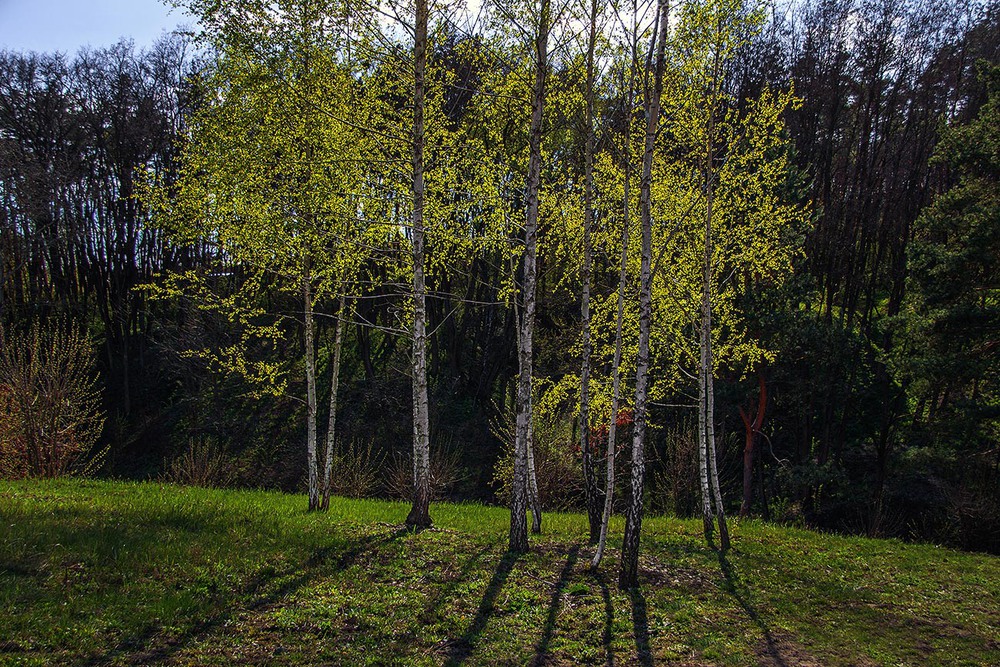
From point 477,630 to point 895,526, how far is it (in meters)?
14.7

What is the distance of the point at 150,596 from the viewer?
21.5 ft

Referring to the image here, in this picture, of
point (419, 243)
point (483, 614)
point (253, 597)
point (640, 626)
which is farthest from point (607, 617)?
point (419, 243)

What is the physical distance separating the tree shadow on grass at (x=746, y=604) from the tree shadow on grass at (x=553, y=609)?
2210 mm

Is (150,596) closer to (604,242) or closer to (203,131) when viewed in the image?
(203,131)

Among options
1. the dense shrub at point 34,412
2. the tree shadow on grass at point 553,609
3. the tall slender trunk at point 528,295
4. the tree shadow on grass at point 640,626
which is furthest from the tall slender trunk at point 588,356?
the dense shrub at point 34,412

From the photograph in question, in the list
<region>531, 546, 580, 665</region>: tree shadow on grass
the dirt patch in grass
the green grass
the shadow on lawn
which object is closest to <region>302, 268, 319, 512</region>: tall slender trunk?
the green grass

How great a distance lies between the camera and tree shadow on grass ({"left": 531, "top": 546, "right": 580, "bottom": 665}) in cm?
664

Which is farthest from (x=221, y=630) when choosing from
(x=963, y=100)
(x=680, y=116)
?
(x=963, y=100)

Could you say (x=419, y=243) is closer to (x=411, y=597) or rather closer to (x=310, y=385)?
(x=310, y=385)

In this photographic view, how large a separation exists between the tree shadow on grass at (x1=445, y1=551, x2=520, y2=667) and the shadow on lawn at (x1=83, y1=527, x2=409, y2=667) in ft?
5.66

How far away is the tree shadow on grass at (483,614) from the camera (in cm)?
638

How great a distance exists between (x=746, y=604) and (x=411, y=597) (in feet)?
14.4

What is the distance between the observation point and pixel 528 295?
30.2 ft

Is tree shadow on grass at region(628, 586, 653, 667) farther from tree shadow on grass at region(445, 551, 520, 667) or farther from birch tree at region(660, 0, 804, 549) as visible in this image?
birch tree at region(660, 0, 804, 549)
